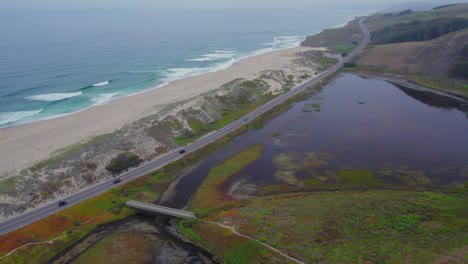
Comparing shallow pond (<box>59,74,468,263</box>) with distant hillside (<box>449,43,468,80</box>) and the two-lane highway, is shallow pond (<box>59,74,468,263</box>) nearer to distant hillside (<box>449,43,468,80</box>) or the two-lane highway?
the two-lane highway

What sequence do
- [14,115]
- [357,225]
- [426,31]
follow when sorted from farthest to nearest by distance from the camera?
[426,31], [14,115], [357,225]

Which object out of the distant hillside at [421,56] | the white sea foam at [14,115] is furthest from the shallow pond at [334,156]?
the white sea foam at [14,115]

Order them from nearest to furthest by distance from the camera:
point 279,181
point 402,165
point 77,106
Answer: point 279,181, point 402,165, point 77,106

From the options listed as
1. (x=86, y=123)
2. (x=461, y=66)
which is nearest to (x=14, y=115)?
(x=86, y=123)

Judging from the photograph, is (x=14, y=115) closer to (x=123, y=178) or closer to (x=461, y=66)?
(x=123, y=178)

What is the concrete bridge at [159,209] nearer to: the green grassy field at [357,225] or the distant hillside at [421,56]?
the green grassy field at [357,225]

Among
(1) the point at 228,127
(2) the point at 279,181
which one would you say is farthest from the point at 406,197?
(1) the point at 228,127

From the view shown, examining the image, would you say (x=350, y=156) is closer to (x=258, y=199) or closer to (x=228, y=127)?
(x=258, y=199)
